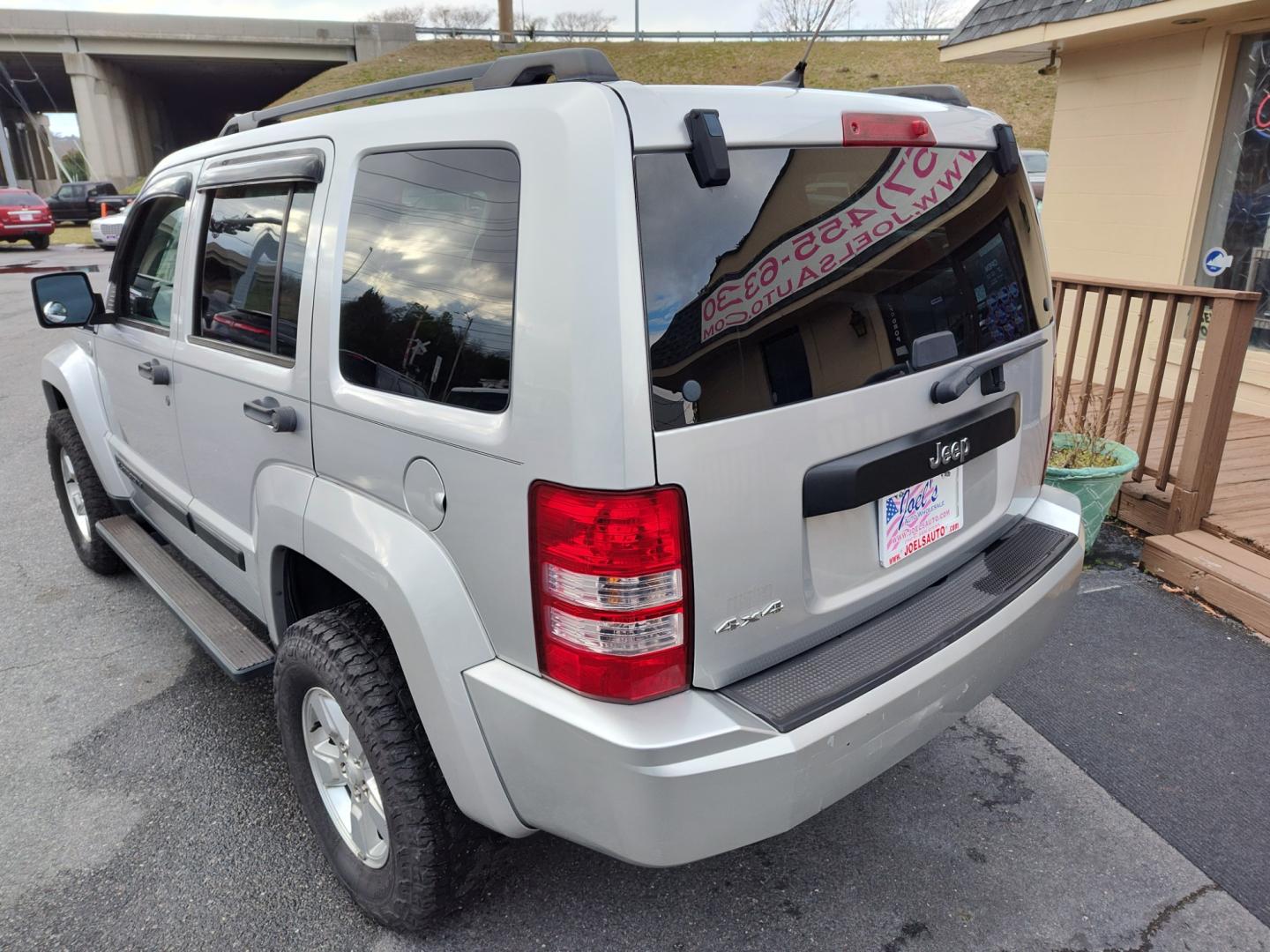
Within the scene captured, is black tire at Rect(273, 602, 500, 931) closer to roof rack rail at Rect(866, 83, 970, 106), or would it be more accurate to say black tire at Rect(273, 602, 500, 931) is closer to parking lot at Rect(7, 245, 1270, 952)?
parking lot at Rect(7, 245, 1270, 952)

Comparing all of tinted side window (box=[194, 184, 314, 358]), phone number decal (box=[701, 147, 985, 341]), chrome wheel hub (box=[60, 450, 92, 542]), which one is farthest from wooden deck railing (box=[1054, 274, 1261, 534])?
chrome wheel hub (box=[60, 450, 92, 542])

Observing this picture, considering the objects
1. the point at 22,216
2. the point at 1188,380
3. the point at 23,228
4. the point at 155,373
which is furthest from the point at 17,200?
the point at 1188,380

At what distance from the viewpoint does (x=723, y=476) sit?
5.64 ft

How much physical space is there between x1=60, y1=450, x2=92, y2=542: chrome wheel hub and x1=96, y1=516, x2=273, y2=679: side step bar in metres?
0.52

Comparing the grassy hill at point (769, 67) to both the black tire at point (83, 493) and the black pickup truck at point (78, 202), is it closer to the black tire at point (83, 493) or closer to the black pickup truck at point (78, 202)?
the black pickup truck at point (78, 202)

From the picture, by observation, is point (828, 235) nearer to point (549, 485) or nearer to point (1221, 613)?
point (549, 485)

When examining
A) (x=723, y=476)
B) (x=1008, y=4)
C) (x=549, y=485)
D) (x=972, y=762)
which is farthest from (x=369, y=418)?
(x=1008, y=4)

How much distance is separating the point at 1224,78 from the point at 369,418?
641 cm

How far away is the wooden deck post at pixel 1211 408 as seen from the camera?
3922 mm

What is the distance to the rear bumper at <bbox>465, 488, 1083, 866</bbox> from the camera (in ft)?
5.52

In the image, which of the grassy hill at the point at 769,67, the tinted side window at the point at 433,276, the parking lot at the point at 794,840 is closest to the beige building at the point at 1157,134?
the parking lot at the point at 794,840

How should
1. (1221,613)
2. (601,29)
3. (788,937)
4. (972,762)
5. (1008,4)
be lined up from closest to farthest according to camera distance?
1. (788,937)
2. (972,762)
3. (1221,613)
4. (1008,4)
5. (601,29)

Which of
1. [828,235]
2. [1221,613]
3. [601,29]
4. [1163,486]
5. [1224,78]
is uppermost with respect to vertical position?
[601,29]

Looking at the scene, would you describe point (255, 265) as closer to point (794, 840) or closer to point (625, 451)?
point (625, 451)
